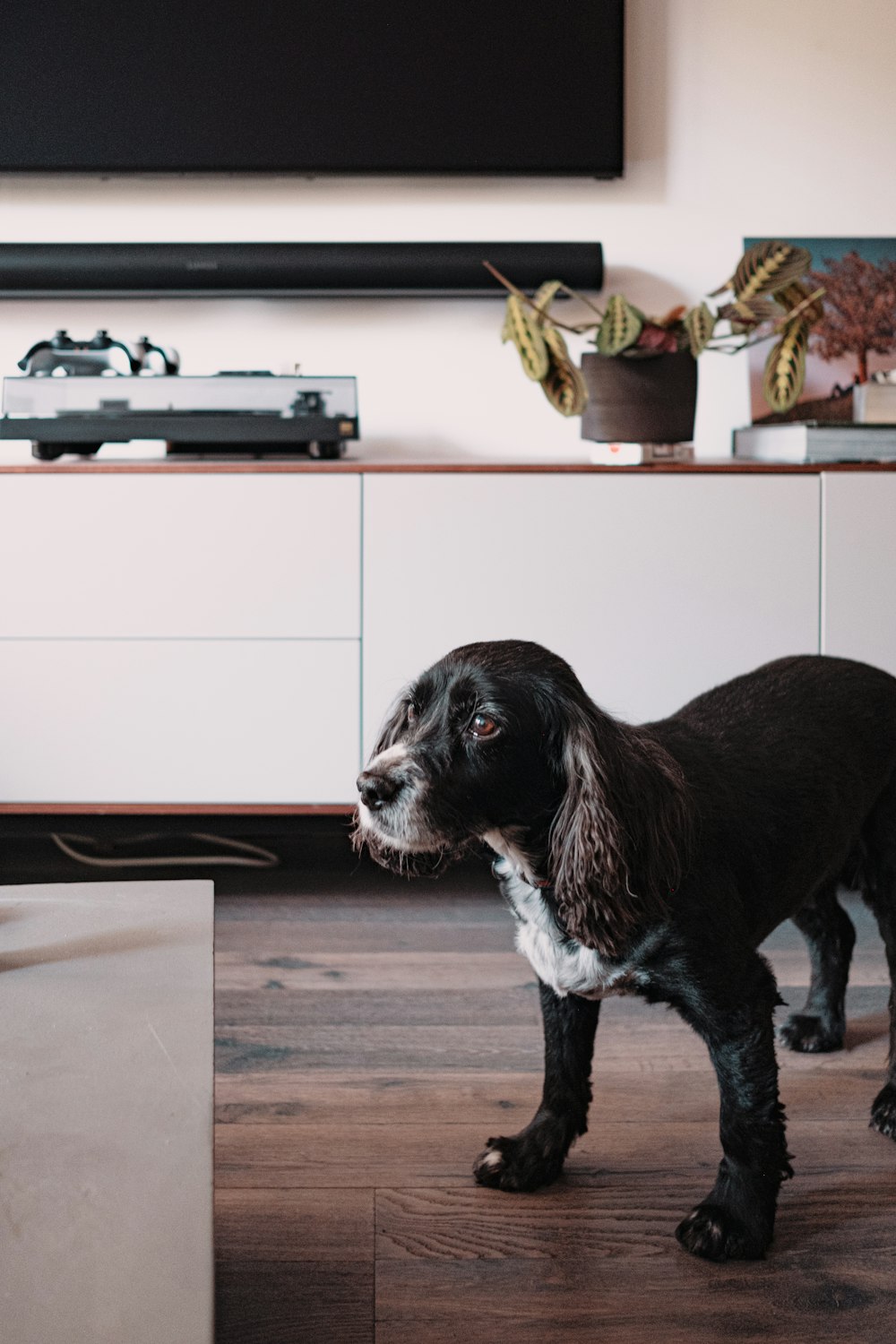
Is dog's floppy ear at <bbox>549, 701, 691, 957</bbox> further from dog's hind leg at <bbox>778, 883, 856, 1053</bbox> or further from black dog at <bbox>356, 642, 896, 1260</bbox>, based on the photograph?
dog's hind leg at <bbox>778, 883, 856, 1053</bbox>

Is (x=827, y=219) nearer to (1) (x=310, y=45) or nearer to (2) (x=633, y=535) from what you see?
(2) (x=633, y=535)

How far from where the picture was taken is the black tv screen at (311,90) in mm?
2674

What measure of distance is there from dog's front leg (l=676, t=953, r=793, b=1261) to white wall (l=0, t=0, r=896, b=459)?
1.73 metres

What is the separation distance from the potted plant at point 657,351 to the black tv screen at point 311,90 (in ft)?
1.47

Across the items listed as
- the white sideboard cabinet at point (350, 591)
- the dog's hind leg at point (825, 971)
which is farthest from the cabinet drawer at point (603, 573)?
the dog's hind leg at point (825, 971)

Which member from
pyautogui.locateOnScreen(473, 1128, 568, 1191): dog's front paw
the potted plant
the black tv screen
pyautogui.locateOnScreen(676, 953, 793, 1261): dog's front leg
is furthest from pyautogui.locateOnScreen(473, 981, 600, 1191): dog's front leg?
the black tv screen

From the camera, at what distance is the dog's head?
46.4 inches

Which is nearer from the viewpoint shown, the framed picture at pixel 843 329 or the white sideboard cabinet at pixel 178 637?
the white sideboard cabinet at pixel 178 637

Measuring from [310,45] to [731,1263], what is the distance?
2377 mm

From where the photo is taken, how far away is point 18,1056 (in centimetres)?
96

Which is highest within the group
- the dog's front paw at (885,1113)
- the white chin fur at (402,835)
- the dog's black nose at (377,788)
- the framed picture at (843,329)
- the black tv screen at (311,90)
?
the black tv screen at (311,90)

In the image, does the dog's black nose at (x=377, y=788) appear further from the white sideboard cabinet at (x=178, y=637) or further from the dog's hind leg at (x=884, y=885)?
the white sideboard cabinet at (x=178, y=637)

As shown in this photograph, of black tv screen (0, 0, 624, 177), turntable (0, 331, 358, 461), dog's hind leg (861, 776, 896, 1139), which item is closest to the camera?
dog's hind leg (861, 776, 896, 1139)

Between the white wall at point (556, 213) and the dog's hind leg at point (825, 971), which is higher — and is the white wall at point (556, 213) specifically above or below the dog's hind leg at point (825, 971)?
above
